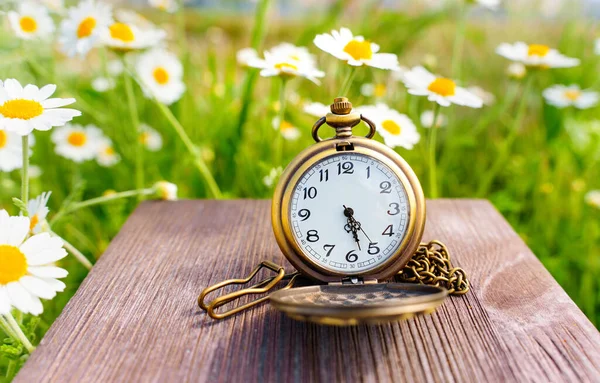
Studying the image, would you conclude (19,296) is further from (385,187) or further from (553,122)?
(553,122)

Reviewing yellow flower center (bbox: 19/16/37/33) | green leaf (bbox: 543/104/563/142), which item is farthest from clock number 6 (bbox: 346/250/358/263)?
green leaf (bbox: 543/104/563/142)

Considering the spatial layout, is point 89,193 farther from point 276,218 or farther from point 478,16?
point 478,16

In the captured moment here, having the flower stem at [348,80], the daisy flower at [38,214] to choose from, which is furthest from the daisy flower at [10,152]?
the flower stem at [348,80]

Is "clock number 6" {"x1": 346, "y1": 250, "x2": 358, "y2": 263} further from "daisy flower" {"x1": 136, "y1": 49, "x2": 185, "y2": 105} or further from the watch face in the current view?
"daisy flower" {"x1": 136, "y1": 49, "x2": 185, "y2": 105}

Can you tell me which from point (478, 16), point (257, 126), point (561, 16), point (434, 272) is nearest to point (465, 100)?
point (434, 272)

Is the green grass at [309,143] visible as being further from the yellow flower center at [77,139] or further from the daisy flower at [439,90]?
the daisy flower at [439,90]
